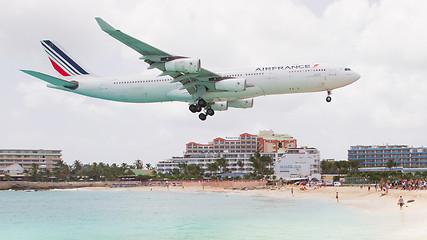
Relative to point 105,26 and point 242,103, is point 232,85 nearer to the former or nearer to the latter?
point 242,103

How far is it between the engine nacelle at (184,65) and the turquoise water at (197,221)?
28.9 metres

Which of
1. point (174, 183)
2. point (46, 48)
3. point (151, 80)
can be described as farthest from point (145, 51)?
point (174, 183)

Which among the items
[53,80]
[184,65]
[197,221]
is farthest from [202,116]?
[197,221]

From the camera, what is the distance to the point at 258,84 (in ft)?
159

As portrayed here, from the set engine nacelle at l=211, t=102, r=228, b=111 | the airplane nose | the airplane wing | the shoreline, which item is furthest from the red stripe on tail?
the shoreline

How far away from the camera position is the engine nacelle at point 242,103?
5569 cm

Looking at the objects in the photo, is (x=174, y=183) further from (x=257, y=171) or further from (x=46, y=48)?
(x=46, y=48)

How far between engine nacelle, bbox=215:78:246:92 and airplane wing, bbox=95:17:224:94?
2.79 feet

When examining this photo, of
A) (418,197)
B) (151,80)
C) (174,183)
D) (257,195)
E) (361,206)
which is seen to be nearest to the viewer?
(151,80)

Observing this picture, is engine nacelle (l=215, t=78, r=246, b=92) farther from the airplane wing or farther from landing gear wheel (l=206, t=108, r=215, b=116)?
landing gear wheel (l=206, t=108, r=215, b=116)

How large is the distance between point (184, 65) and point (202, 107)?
24.8ft

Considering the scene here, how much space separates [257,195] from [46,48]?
82730 mm

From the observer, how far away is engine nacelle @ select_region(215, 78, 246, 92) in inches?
1890

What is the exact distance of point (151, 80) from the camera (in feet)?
172
